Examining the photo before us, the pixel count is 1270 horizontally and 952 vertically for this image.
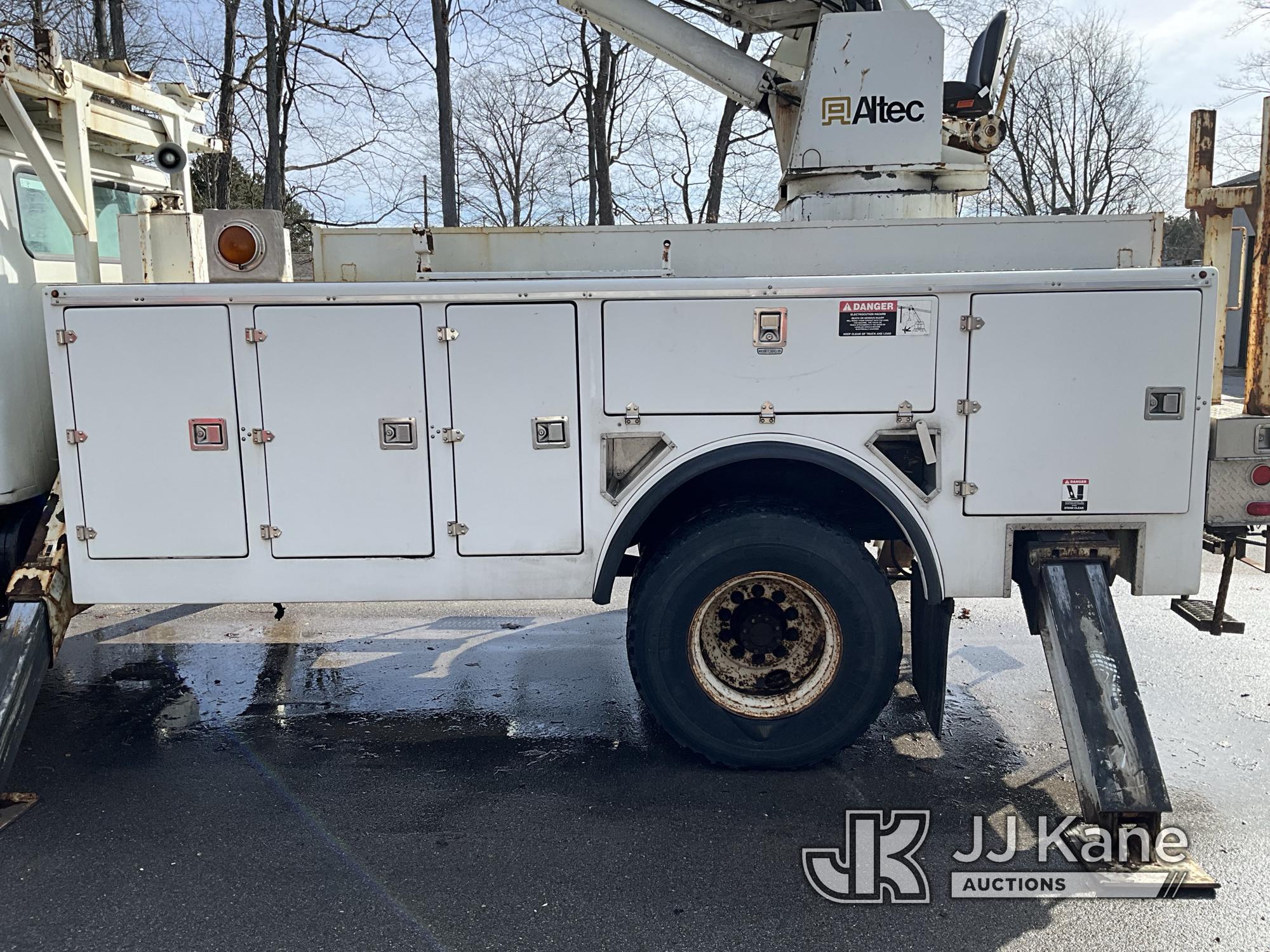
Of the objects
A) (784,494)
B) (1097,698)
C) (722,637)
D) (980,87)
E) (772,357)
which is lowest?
(1097,698)

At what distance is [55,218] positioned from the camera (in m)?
4.46

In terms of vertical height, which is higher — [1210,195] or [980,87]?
[980,87]

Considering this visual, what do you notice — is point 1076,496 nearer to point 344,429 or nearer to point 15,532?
point 344,429

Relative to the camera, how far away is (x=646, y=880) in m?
3.25

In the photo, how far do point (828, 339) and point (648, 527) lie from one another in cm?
112

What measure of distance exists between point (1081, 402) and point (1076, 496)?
14.1 inches

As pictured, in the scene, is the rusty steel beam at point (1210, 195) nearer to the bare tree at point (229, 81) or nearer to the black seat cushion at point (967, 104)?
the black seat cushion at point (967, 104)

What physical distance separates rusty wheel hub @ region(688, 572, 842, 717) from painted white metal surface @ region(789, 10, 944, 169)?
223 cm

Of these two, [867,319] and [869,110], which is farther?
[869,110]

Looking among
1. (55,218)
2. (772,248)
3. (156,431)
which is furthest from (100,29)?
(772,248)

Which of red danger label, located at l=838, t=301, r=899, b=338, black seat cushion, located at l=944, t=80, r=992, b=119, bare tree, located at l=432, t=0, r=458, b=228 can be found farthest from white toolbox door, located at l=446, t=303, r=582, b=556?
bare tree, located at l=432, t=0, r=458, b=228

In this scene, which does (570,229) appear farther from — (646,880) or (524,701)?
(646,880)

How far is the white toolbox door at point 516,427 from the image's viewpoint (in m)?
3.71

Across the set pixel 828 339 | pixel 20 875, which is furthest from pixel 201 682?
pixel 828 339
